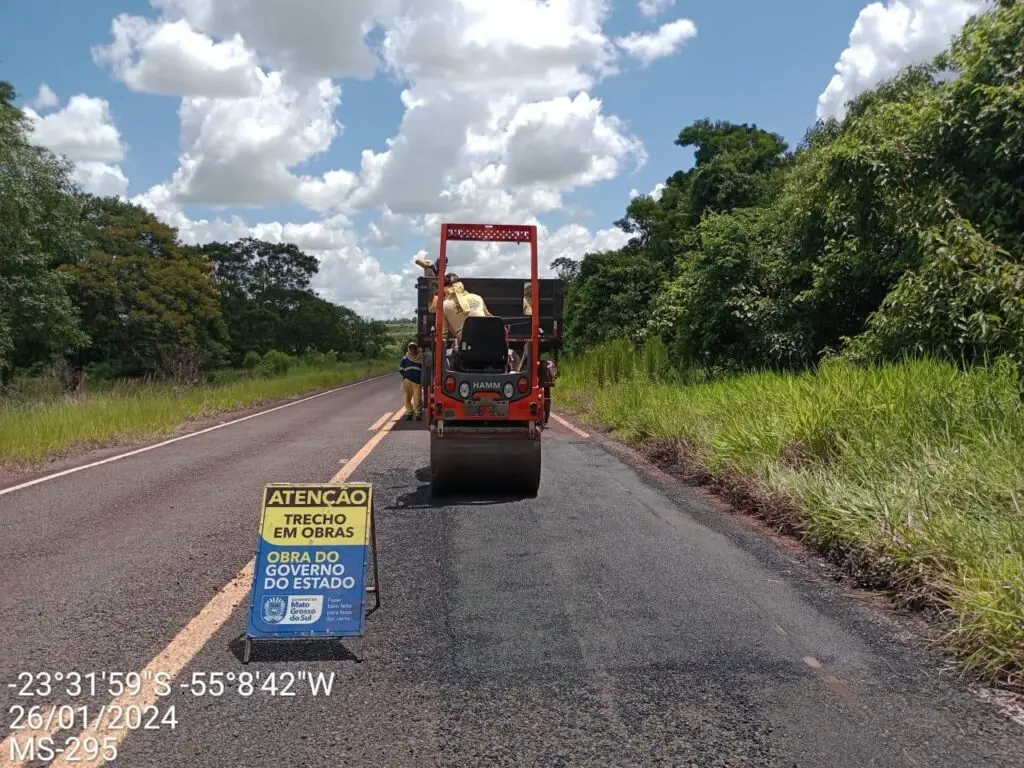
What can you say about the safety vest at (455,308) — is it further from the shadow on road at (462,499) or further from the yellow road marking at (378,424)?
the yellow road marking at (378,424)

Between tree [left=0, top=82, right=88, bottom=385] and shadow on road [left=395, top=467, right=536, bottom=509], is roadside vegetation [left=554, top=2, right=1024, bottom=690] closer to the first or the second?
shadow on road [left=395, top=467, right=536, bottom=509]

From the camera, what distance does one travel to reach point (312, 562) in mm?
4406

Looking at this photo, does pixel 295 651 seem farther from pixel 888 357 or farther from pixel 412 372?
pixel 888 357

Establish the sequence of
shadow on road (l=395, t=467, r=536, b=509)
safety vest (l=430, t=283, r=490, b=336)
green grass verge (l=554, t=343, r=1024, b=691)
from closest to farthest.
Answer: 1. green grass verge (l=554, t=343, r=1024, b=691)
2. shadow on road (l=395, t=467, r=536, b=509)
3. safety vest (l=430, t=283, r=490, b=336)

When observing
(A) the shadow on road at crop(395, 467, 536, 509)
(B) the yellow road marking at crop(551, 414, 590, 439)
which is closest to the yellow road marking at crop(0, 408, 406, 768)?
(A) the shadow on road at crop(395, 467, 536, 509)

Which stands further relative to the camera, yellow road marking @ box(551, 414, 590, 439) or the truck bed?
yellow road marking @ box(551, 414, 590, 439)

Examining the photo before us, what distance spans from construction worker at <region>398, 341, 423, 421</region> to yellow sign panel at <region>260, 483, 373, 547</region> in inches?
202

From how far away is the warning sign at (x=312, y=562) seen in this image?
4180 mm

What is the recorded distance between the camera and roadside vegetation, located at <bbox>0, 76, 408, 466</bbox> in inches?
638

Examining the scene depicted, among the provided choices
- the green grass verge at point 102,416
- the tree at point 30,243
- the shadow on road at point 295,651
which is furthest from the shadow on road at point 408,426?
A: the tree at point 30,243

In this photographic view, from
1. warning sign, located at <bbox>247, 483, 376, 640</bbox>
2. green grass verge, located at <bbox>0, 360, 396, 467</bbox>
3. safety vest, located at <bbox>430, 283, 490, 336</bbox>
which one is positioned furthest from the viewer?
green grass verge, located at <bbox>0, 360, 396, 467</bbox>

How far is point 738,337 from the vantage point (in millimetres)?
16094

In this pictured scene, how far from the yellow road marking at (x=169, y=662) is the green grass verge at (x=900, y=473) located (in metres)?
3.83

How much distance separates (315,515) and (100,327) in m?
32.3
